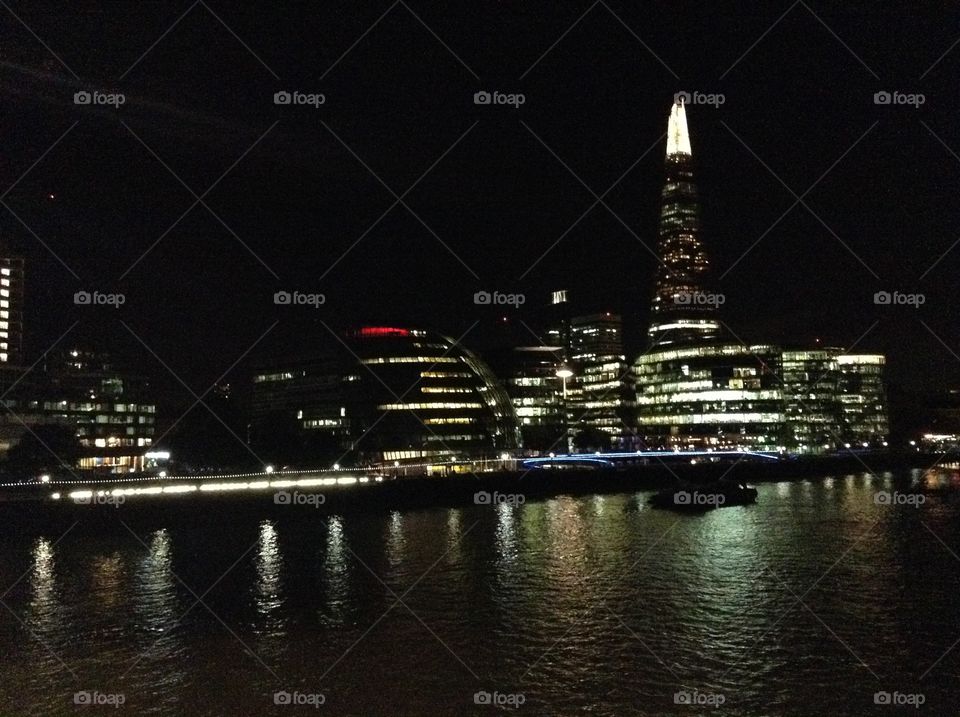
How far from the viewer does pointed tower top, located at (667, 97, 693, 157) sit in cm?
14462

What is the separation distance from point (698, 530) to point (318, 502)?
17.6 m

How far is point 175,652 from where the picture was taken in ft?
51.2

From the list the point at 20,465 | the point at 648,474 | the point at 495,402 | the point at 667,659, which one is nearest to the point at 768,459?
the point at 648,474

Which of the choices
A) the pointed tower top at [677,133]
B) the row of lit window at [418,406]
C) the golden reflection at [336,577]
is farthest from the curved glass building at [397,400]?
the pointed tower top at [677,133]

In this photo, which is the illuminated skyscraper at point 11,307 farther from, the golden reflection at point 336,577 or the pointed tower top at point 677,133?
the pointed tower top at point 677,133

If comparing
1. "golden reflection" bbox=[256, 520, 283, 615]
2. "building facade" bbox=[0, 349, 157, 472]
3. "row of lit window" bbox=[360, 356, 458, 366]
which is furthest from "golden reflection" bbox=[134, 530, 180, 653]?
"row of lit window" bbox=[360, 356, 458, 366]

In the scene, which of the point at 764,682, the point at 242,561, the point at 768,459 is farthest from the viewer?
the point at 768,459

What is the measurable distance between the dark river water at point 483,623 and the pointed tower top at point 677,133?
122399 mm

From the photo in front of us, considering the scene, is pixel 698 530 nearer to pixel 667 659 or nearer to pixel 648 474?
pixel 667 659

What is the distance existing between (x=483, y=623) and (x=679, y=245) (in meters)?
138

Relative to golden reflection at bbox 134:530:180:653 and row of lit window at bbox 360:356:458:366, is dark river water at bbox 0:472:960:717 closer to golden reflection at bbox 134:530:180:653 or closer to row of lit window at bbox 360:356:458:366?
golden reflection at bbox 134:530:180:653

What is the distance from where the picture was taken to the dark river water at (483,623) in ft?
43.4

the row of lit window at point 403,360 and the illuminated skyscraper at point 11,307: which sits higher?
the illuminated skyscraper at point 11,307

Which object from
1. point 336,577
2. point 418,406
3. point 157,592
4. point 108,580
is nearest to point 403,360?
point 418,406
